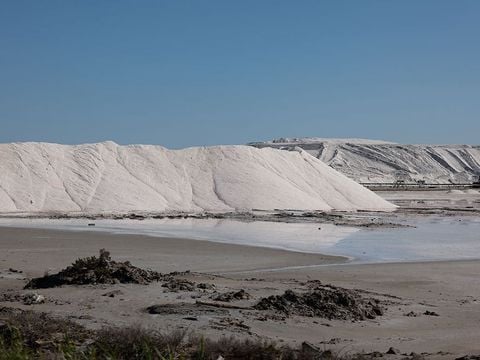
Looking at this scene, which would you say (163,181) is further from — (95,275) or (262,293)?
(262,293)

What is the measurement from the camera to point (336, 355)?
6281 mm

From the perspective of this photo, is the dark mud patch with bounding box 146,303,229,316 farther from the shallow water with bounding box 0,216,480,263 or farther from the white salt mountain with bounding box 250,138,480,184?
the white salt mountain with bounding box 250,138,480,184

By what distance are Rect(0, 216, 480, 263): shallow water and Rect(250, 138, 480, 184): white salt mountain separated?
7377 centimetres

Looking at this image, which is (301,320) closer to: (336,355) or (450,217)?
(336,355)

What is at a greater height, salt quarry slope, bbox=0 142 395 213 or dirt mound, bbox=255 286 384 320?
salt quarry slope, bbox=0 142 395 213

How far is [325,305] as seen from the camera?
29.6ft

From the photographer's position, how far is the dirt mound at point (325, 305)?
8844 millimetres

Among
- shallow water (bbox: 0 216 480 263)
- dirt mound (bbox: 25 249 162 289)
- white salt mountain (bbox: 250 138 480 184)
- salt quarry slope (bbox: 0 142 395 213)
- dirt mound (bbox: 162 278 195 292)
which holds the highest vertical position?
white salt mountain (bbox: 250 138 480 184)

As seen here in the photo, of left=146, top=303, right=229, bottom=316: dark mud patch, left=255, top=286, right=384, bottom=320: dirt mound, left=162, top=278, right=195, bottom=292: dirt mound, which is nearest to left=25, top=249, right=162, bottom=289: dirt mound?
left=162, top=278, right=195, bottom=292: dirt mound

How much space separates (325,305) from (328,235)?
12.9 metres

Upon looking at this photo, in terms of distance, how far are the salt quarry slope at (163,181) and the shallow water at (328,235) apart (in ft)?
16.6

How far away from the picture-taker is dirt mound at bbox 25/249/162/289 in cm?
1062

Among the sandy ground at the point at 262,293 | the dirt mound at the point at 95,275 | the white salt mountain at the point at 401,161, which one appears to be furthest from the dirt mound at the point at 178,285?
the white salt mountain at the point at 401,161

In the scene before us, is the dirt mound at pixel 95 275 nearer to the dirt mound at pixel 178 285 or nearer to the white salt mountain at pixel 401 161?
the dirt mound at pixel 178 285
